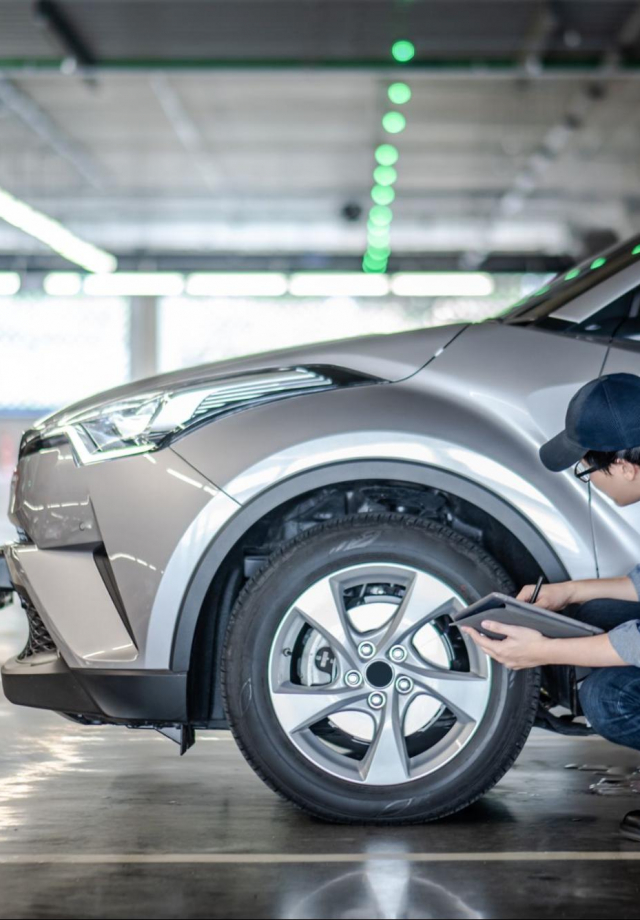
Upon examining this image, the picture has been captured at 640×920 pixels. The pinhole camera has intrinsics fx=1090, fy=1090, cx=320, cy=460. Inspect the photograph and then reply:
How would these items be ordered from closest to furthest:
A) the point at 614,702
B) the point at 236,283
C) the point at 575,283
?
the point at 614,702 → the point at 575,283 → the point at 236,283

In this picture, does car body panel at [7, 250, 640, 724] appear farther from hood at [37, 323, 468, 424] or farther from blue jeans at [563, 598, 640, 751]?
blue jeans at [563, 598, 640, 751]

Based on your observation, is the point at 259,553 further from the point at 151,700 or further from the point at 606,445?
the point at 606,445

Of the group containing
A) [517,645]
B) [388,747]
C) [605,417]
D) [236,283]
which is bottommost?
[388,747]

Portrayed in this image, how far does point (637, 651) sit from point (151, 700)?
1.07 m

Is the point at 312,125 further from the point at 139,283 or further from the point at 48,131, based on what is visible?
the point at 48,131

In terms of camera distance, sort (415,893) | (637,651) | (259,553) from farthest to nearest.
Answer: (259,553) < (637,651) < (415,893)

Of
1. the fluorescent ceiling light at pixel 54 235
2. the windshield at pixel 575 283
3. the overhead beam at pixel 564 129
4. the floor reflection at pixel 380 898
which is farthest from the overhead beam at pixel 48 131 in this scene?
the floor reflection at pixel 380 898

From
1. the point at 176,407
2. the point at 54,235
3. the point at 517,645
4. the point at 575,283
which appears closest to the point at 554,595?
the point at 517,645

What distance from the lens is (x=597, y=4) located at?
747cm

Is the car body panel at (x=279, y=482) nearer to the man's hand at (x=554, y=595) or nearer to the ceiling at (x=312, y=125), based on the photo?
the man's hand at (x=554, y=595)

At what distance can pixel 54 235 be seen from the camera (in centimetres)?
1102

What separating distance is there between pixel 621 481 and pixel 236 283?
1159 cm

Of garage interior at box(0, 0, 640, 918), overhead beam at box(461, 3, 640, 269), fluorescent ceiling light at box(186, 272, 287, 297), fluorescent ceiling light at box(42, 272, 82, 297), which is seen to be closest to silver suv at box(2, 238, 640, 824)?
garage interior at box(0, 0, 640, 918)

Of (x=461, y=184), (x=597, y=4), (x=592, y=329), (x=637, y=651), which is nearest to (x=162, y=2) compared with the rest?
(x=597, y=4)
